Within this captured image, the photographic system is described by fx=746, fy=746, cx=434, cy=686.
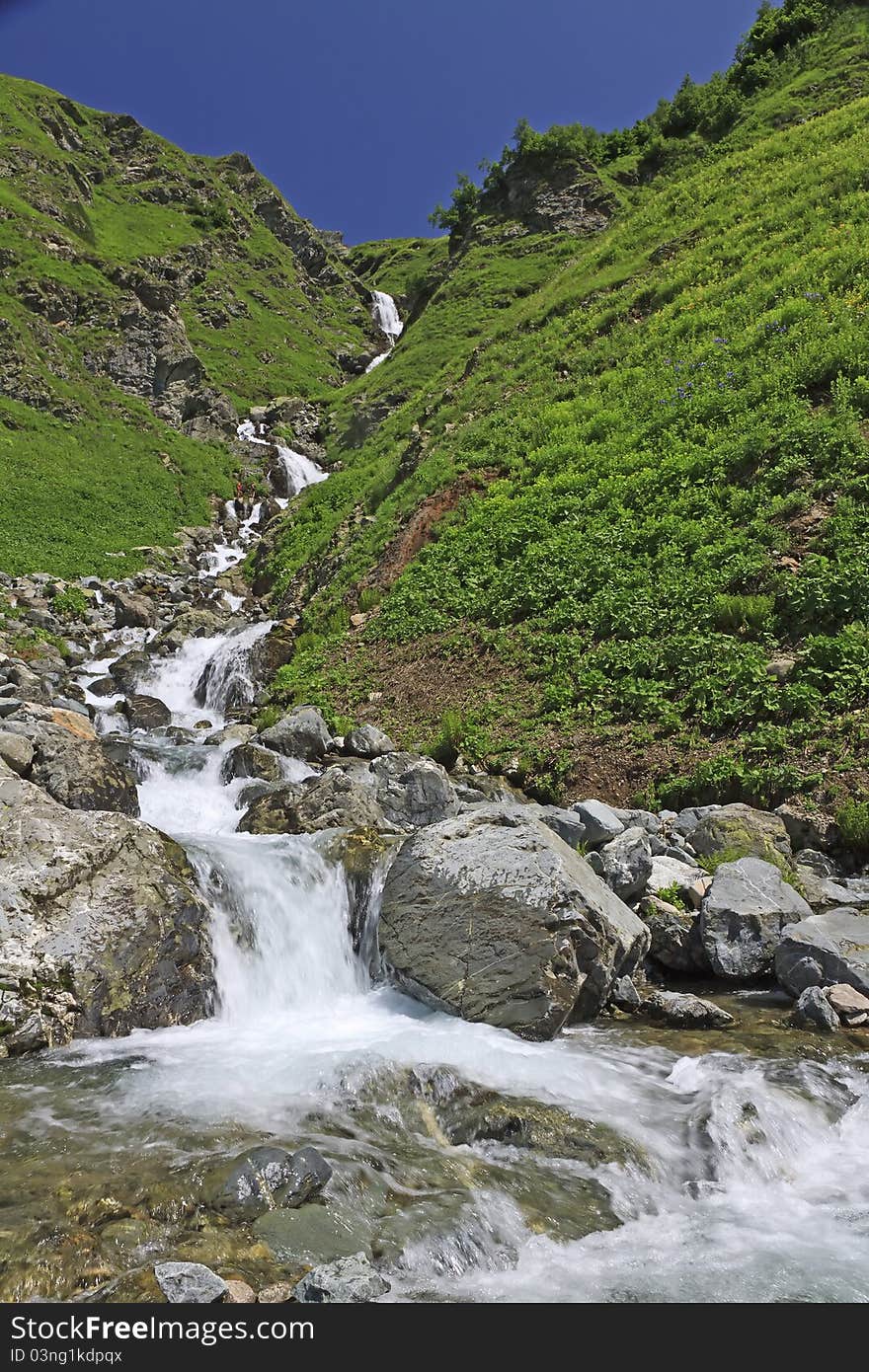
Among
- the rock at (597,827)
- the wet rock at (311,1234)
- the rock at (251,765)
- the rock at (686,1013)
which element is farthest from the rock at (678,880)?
the rock at (251,765)

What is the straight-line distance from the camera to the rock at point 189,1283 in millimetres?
3732

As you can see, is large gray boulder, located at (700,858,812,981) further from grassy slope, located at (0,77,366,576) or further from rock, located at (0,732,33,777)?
grassy slope, located at (0,77,366,576)

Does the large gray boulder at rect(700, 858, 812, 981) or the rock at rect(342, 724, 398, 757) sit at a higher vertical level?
the rock at rect(342, 724, 398, 757)

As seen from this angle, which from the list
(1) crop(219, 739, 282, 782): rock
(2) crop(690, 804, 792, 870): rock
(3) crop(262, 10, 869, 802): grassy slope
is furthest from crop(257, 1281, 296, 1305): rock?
(1) crop(219, 739, 282, 782): rock

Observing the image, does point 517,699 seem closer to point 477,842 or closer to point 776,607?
point 776,607

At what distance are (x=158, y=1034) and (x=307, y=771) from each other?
7.58m

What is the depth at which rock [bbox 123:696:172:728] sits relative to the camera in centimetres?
1809

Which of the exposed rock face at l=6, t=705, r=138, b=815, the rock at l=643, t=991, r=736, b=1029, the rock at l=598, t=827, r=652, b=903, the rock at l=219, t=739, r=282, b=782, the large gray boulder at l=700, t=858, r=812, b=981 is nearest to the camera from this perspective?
the rock at l=643, t=991, r=736, b=1029

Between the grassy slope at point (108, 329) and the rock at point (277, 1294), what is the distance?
88.5ft

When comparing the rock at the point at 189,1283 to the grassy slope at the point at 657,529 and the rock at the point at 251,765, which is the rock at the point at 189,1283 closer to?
the grassy slope at the point at 657,529

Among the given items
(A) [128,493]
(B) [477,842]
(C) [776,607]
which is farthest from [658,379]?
(A) [128,493]

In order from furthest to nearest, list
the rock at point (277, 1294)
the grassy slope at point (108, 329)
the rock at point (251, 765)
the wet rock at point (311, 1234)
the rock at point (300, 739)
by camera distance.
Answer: the grassy slope at point (108, 329) → the rock at point (300, 739) → the rock at point (251, 765) → the wet rock at point (311, 1234) → the rock at point (277, 1294)

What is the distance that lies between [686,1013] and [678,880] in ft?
7.18

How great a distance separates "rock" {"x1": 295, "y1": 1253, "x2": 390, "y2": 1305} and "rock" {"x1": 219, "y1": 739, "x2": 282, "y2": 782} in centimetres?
1067
